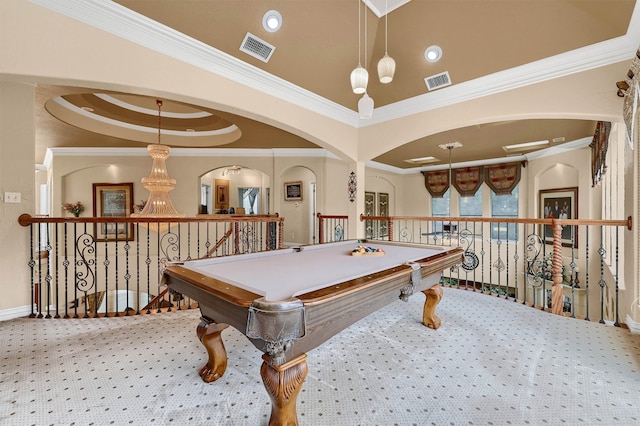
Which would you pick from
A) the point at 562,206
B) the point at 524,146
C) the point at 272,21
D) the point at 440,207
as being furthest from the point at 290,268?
the point at 440,207

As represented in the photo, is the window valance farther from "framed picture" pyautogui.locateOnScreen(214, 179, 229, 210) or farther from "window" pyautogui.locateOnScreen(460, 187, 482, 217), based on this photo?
"framed picture" pyautogui.locateOnScreen(214, 179, 229, 210)

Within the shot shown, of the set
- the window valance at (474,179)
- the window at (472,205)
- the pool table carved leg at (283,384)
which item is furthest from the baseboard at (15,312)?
the window at (472,205)

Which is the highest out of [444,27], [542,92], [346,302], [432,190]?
[444,27]

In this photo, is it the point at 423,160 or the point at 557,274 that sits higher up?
the point at 423,160

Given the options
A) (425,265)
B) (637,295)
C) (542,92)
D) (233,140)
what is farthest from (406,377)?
(233,140)

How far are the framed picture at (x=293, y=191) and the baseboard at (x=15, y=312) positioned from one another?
5638 millimetres

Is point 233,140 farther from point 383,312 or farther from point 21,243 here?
point 383,312

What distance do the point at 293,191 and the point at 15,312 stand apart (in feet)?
19.4

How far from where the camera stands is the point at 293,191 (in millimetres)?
8016

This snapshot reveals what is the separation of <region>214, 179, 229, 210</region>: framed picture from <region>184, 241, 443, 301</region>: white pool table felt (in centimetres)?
771

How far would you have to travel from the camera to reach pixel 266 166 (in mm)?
7016

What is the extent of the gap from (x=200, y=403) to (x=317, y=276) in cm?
94

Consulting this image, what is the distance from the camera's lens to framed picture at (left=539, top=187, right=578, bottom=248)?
632 centimetres

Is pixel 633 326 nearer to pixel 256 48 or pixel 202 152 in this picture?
pixel 256 48
